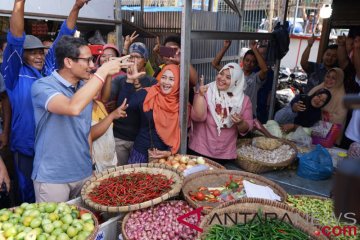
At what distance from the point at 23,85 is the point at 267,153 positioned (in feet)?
9.76

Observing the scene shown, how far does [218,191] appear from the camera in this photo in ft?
9.30

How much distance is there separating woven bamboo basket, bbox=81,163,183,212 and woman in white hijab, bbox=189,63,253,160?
0.80m

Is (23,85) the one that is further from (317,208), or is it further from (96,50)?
(317,208)

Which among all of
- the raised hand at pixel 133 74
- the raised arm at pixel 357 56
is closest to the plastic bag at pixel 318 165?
the raised arm at pixel 357 56

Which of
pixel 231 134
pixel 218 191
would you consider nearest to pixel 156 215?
pixel 218 191

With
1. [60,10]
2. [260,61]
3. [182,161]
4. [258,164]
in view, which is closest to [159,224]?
[182,161]

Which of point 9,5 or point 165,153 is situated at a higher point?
point 9,5

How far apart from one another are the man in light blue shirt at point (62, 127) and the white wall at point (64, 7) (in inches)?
98.9

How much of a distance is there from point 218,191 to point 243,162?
89 centimetres

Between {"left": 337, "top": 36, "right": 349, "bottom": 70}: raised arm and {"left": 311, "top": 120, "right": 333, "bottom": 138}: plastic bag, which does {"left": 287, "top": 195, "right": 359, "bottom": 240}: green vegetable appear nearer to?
{"left": 311, "top": 120, "right": 333, "bottom": 138}: plastic bag

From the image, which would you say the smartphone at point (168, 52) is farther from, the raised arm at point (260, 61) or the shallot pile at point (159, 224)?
the shallot pile at point (159, 224)

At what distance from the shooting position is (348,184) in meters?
0.95

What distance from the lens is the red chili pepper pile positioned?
2.39m

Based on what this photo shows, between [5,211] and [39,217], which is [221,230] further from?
[5,211]
